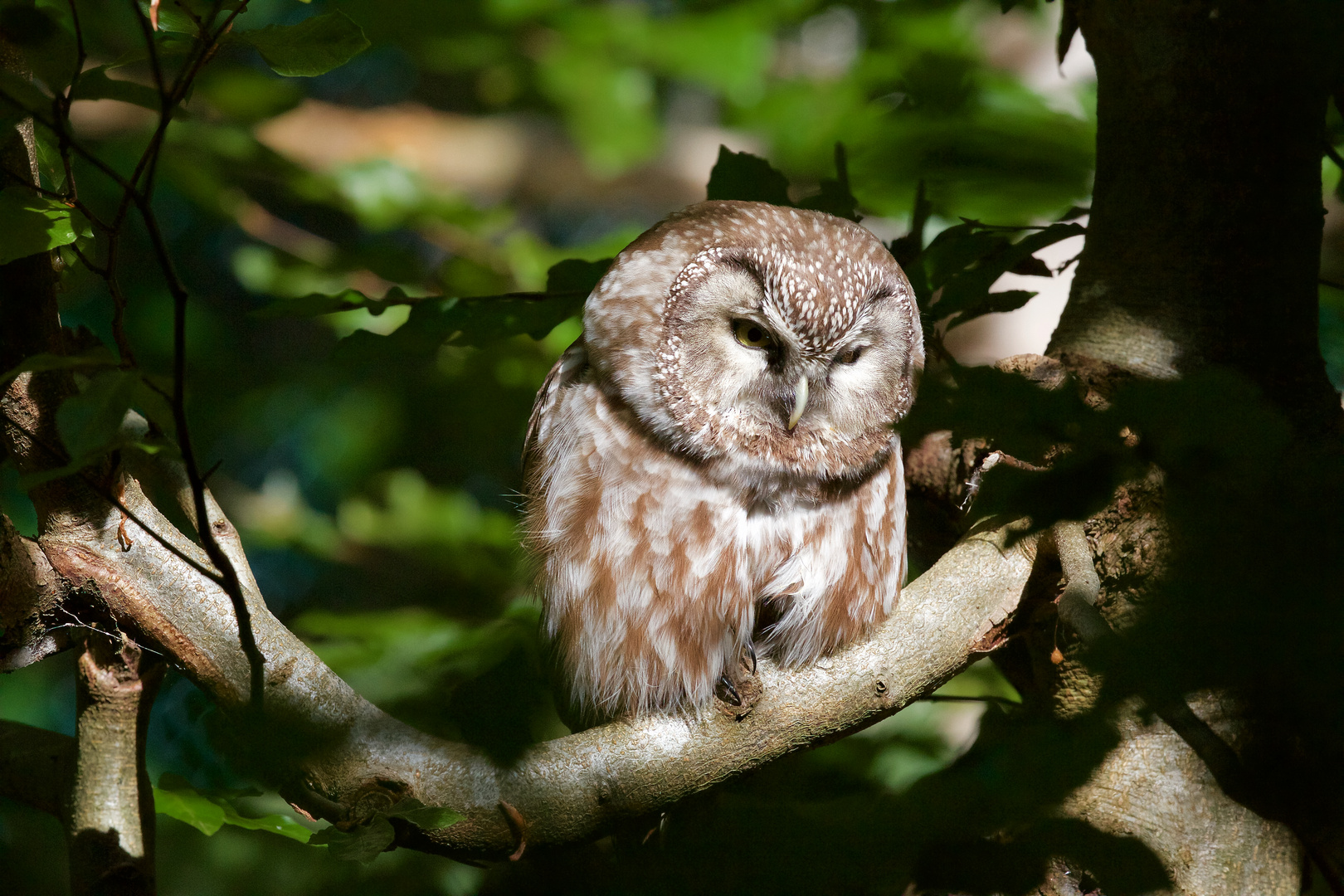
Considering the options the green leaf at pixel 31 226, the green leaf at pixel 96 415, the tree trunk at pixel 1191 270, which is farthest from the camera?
the tree trunk at pixel 1191 270

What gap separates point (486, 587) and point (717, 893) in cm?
204

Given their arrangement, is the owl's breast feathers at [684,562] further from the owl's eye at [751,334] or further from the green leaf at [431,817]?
the green leaf at [431,817]

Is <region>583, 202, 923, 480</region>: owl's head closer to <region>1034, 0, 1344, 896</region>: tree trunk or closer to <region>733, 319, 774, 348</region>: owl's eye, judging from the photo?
<region>733, 319, 774, 348</region>: owl's eye

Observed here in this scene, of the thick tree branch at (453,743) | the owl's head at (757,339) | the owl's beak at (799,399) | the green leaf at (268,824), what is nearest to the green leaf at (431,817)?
the thick tree branch at (453,743)

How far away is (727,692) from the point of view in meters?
1.44

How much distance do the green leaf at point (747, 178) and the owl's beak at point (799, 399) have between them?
45 centimetres

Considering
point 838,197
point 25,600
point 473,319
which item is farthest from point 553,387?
point 25,600

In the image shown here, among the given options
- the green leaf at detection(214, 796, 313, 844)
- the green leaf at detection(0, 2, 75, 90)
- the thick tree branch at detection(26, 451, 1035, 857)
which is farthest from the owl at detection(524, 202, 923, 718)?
the green leaf at detection(0, 2, 75, 90)

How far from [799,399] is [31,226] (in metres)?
1.15

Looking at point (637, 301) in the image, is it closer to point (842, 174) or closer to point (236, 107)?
point (842, 174)

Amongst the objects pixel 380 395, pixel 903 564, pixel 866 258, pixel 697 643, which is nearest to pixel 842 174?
pixel 866 258

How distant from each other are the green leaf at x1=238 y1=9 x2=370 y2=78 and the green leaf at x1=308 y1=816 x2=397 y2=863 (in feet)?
2.94

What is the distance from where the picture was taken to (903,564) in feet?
5.84

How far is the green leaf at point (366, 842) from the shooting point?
0.94 m
